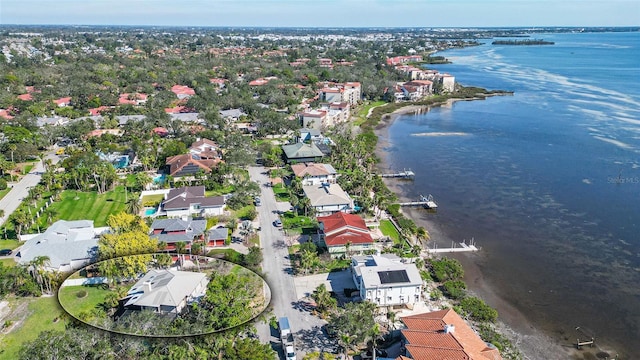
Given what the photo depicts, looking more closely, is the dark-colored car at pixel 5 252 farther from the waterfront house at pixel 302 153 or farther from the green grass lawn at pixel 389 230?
the waterfront house at pixel 302 153

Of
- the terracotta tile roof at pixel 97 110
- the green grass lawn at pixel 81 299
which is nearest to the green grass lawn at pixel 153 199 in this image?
the green grass lawn at pixel 81 299

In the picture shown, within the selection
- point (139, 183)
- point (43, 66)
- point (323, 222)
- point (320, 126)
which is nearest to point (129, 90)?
point (43, 66)

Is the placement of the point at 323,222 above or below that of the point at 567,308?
above

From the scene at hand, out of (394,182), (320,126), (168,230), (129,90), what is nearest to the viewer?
(168,230)

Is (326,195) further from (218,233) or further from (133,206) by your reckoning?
(133,206)

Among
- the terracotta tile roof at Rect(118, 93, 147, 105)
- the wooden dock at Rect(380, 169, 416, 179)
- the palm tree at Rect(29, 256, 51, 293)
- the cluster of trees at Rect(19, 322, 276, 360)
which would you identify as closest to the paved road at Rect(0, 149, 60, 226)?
the palm tree at Rect(29, 256, 51, 293)

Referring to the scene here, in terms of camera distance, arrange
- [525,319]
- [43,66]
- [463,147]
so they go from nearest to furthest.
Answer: [525,319], [463,147], [43,66]

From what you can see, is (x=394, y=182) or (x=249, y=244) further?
(x=394, y=182)

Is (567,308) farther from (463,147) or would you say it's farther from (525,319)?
(463,147)
